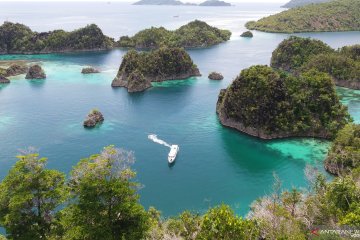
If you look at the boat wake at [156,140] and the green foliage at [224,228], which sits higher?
the green foliage at [224,228]

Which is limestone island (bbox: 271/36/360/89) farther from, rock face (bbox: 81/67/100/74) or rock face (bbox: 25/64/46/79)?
rock face (bbox: 25/64/46/79)

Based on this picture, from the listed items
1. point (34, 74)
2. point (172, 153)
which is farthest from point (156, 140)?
point (34, 74)

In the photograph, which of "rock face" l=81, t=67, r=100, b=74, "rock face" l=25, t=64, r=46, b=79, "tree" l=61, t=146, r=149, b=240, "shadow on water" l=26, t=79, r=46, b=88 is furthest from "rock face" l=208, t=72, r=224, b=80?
"tree" l=61, t=146, r=149, b=240

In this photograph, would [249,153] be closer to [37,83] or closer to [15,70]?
[37,83]

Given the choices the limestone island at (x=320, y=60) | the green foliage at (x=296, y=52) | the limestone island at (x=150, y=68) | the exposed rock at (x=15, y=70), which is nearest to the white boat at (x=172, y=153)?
the limestone island at (x=150, y=68)

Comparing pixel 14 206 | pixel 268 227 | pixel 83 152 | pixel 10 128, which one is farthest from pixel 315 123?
pixel 10 128

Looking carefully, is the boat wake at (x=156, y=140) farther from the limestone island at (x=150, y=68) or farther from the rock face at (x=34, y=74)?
the rock face at (x=34, y=74)

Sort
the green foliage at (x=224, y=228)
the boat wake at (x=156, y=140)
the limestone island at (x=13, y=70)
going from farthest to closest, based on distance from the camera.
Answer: the limestone island at (x=13, y=70)
the boat wake at (x=156, y=140)
the green foliage at (x=224, y=228)
